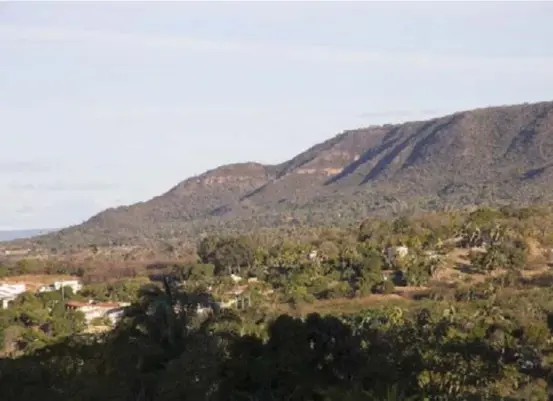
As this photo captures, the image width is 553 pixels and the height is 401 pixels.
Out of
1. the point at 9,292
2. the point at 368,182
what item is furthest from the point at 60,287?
the point at 368,182

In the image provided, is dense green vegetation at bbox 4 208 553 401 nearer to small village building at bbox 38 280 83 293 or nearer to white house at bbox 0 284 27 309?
white house at bbox 0 284 27 309

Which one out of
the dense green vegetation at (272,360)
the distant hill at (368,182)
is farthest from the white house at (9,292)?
the distant hill at (368,182)

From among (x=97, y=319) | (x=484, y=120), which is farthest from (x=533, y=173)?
(x=97, y=319)

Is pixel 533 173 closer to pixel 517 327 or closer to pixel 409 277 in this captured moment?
pixel 409 277

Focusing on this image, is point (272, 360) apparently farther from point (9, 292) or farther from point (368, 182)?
point (368, 182)

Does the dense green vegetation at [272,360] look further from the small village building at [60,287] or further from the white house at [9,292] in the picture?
the small village building at [60,287]

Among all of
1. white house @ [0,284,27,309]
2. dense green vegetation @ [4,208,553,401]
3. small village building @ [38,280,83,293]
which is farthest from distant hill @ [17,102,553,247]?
dense green vegetation @ [4,208,553,401]
